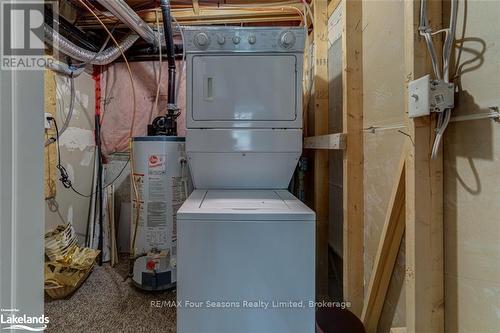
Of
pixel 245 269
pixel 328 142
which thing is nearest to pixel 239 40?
pixel 328 142

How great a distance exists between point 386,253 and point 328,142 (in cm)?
69

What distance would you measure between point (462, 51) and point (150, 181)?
193 cm

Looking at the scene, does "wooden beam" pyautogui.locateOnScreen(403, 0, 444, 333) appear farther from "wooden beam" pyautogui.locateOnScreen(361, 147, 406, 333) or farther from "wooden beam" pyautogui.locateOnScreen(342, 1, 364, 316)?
"wooden beam" pyautogui.locateOnScreen(342, 1, 364, 316)

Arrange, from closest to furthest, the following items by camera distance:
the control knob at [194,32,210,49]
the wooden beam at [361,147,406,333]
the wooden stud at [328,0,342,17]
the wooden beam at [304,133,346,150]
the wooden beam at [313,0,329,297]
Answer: the wooden beam at [361,147,406,333]
the wooden beam at [304,133,346,150]
the control knob at [194,32,210,49]
the wooden stud at [328,0,342,17]
the wooden beam at [313,0,329,297]

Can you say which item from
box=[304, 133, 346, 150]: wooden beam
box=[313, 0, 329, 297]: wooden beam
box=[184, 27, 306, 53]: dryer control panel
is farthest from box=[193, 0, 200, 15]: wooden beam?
box=[304, 133, 346, 150]: wooden beam

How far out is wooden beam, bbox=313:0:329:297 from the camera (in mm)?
1965

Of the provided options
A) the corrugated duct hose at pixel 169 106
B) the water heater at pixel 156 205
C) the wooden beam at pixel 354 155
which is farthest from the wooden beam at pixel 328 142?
the corrugated duct hose at pixel 169 106

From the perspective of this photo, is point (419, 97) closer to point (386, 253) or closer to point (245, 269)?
point (386, 253)

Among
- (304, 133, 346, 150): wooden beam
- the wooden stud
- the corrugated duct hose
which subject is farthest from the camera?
the corrugated duct hose

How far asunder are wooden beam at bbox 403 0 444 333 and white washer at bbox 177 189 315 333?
0.38 m

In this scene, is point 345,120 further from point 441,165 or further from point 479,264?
point 479,264

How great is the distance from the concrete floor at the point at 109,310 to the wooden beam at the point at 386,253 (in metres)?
1.19

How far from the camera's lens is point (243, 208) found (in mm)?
1238

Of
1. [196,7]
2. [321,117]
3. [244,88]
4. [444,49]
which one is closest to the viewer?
[444,49]
